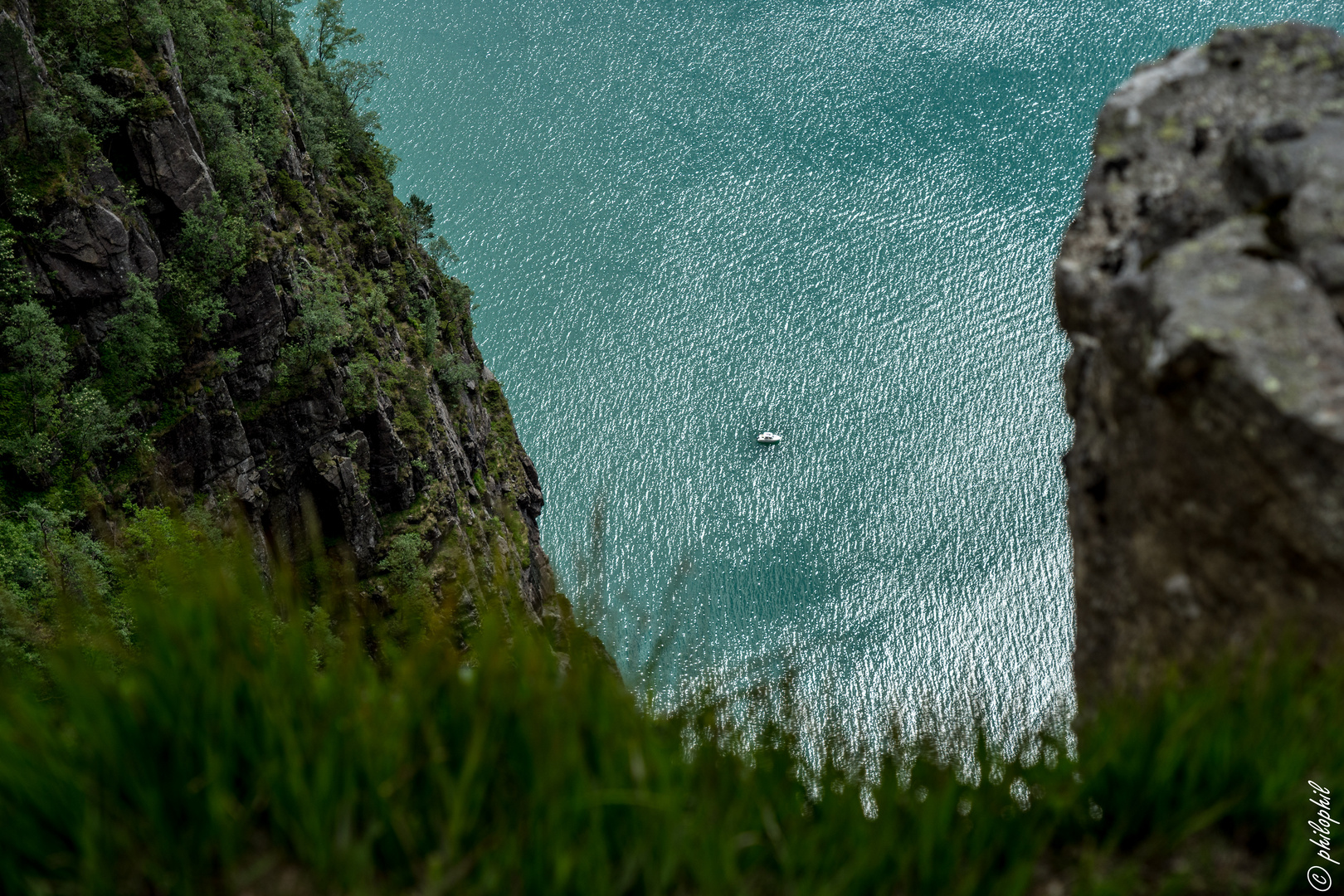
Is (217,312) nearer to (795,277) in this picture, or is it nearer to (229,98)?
(229,98)

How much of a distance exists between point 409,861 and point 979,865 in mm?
1497

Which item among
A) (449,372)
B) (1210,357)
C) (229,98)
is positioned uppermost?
(229,98)

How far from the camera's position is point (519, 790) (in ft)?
8.80

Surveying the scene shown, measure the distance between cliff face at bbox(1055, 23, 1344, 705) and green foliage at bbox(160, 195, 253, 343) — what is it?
17.0 metres

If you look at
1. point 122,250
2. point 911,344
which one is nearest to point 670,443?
point 911,344

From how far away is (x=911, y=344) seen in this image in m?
38.0

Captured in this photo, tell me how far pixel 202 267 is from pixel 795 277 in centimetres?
2673

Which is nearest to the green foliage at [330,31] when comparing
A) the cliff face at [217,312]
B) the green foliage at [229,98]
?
the cliff face at [217,312]

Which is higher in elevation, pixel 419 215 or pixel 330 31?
pixel 330 31

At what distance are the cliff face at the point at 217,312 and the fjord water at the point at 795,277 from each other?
8478 mm

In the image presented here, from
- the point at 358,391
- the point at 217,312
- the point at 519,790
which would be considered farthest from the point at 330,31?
the point at 519,790

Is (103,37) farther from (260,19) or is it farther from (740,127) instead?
(740,127)

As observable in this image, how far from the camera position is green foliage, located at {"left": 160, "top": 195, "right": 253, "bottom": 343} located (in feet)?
58.9

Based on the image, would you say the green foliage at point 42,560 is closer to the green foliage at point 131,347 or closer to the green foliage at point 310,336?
the green foliage at point 131,347
